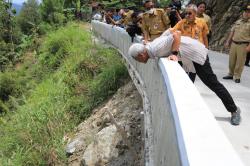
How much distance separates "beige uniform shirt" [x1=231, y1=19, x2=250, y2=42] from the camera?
32.4 feet

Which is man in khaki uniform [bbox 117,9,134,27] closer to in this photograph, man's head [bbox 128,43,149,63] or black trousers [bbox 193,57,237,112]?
black trousers [bbox 193,57,237,112]

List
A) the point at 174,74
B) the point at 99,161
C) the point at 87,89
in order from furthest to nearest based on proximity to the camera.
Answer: the point at 87,89
the point at 99,161
the point at 174,74

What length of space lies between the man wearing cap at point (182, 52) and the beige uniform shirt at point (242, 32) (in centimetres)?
384

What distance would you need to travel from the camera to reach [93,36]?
23656mm

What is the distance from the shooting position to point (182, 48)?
592 centimetres

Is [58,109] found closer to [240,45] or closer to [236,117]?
[240,45]

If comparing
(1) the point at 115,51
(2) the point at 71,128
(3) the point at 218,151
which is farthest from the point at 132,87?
(3) the point at 218,151

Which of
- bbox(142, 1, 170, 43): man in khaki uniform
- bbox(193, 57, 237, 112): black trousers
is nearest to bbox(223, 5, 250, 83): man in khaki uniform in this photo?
bbox(142, 1, 170, 43): man in khaki uniform

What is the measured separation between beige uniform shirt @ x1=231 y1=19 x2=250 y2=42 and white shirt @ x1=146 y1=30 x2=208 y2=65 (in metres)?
4.17

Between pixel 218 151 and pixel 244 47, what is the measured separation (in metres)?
8.11

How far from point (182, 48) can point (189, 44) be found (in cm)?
11

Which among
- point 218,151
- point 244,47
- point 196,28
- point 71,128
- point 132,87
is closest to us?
point 218,151

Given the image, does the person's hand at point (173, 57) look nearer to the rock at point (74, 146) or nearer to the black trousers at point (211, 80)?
the black trousers at point (211, 80)

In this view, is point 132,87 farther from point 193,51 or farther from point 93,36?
point 93,36
